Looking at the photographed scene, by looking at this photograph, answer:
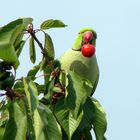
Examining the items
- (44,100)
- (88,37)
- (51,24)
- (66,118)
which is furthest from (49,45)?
(88,37)

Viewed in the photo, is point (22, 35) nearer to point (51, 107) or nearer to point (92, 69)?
point (51, 107)

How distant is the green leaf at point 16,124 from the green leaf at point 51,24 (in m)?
0.87

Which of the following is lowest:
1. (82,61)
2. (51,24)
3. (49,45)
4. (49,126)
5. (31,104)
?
(82,61)

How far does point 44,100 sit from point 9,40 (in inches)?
33.8

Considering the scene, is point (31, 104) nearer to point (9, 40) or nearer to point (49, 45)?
point (9, 40)

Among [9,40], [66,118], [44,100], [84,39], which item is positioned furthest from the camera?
[84,39]

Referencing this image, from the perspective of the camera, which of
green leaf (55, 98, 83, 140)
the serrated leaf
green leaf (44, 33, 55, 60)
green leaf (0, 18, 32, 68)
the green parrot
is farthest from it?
the green parrot

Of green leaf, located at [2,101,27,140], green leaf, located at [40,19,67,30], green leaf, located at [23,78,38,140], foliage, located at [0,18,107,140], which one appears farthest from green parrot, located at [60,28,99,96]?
green leaf, located at [2,101,27,140]

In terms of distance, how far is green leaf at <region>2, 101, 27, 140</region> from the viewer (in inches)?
139

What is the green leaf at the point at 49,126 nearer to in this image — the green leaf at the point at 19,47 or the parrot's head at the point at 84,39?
the green leaf at the point at 19,47

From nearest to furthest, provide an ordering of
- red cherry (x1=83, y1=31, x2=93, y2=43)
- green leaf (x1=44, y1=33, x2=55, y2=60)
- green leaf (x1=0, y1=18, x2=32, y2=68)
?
green leaf (x1=0, y1=18, x2=32, y2=68)
green leaf (x1=44, y1=33, x2=55, y2=60)
red cherry (x1=83, y1=31, x2=93, y2=43)

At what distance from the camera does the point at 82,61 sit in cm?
603

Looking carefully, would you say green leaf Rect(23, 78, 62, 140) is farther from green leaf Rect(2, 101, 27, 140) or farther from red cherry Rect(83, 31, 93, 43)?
red cherry Rect(83, 31, 93, 43)

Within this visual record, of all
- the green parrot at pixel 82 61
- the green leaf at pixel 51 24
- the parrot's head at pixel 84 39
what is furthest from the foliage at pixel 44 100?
the parrot's head at pixel 84 39
